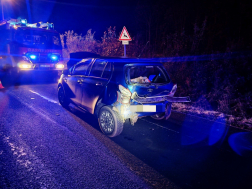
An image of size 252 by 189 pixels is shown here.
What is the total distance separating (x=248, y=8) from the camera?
11594mm

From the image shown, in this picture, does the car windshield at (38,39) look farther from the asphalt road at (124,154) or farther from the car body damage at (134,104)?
the car body damage at (134,104)

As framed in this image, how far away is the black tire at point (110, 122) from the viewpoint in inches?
165

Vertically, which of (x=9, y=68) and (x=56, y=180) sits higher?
(x=9, y=68)

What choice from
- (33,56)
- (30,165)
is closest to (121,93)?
(30,165)

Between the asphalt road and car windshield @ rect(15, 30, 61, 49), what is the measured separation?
709 cm

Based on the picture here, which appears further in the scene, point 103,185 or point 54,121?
point 54,121

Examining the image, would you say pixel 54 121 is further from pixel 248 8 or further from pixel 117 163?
pixel 248 8

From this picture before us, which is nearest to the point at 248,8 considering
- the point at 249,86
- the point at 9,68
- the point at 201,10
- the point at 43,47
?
the point at 201,10

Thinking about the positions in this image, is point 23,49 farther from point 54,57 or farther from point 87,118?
point 87,118

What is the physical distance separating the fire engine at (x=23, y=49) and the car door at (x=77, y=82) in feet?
20.8

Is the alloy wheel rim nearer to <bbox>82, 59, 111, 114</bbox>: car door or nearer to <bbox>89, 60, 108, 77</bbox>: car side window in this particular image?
<bbox>82, 59, 111, 114</bbox>: car door

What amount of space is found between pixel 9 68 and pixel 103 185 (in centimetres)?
1074

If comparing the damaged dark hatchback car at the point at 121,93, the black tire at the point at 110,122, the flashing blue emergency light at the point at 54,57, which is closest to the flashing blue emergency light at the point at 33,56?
the flashing blue emergency light at the point at 54,57

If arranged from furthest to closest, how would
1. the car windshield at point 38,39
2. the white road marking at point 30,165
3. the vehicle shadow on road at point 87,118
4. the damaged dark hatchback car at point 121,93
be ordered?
the car windshield at point 38,39 < the vehicle shadow on road at point 87,118 < the damaged dark hatchback car at point 121,93 < the white road marking at point 30,165
